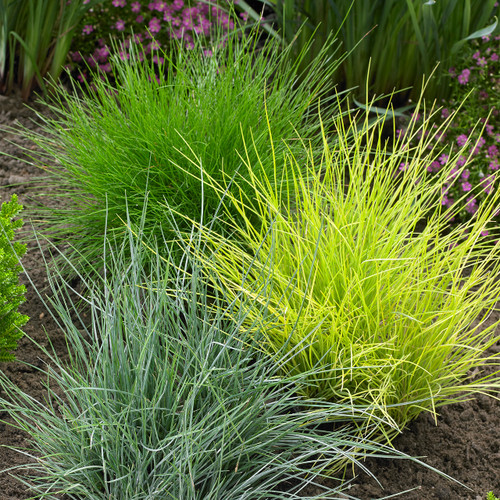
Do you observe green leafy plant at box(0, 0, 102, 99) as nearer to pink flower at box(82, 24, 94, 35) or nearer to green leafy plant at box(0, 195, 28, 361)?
pink flower at box(82, 24, 94, 35)

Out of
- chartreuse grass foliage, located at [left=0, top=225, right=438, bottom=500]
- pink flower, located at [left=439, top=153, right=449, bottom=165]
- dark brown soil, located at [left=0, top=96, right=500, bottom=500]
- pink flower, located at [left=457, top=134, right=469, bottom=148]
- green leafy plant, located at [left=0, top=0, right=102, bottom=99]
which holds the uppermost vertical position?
green leafy plant, located at [left=0, top=0, right=102, bottom=99]

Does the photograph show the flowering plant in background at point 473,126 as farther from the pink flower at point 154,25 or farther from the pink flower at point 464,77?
the pink flower at point 154,25

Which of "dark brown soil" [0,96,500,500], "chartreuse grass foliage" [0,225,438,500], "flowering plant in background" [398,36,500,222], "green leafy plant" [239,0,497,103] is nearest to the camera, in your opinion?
"chartreuse grass foliage" [0,225,438,500]

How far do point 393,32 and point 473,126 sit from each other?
2.26 ft

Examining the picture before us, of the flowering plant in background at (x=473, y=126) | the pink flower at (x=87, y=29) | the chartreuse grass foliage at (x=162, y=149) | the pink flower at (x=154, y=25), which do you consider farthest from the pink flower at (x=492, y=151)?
the pink flower at (x=87, y=29)

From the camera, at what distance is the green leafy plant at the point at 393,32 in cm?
326

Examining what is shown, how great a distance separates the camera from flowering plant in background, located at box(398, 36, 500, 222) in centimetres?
305

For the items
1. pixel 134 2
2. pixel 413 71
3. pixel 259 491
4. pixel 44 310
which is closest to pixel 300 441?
pixel 259 491

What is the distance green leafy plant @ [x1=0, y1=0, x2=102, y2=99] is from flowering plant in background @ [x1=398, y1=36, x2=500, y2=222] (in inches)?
79.5

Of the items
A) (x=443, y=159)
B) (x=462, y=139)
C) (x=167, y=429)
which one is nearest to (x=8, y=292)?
(x=167, y=429)

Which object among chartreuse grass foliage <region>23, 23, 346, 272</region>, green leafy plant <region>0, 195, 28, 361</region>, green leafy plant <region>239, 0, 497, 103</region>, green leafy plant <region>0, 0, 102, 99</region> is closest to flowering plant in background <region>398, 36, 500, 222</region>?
green leafy plant <region>239, 0, 497, 103</region>

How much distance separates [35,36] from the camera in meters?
3.79

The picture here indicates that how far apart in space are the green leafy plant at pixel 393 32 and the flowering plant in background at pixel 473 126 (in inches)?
4.4

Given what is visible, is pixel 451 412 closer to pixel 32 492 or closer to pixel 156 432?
pixel 156 432
